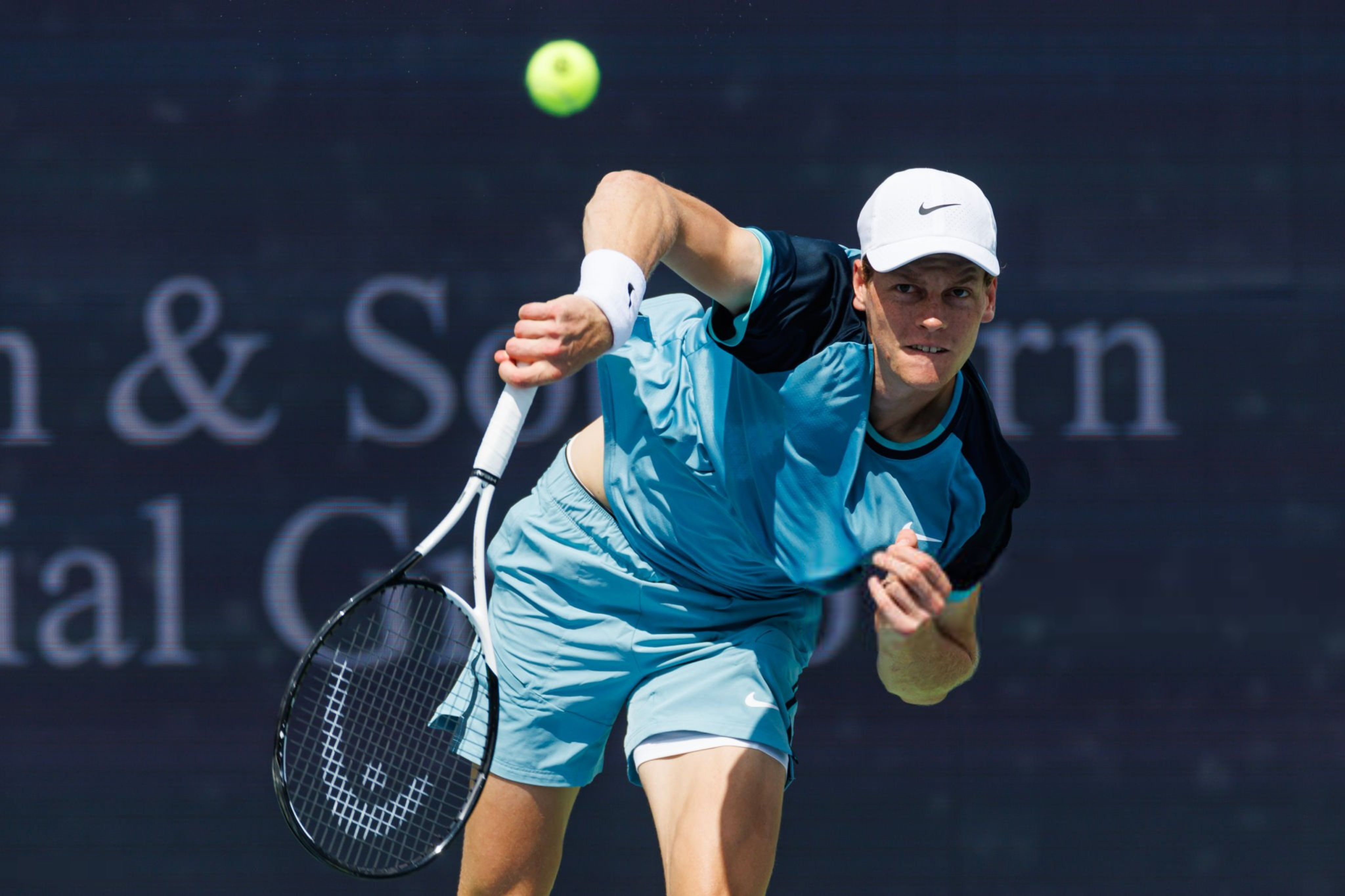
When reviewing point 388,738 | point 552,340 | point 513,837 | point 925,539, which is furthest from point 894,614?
point 388,738

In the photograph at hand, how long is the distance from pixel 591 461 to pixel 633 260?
594 millimetres

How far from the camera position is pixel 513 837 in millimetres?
2357

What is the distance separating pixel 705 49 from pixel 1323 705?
1.66 meters

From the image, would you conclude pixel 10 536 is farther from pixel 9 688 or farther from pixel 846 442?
pixel 846 442

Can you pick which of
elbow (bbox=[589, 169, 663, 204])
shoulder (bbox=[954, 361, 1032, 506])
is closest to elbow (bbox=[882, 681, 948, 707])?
shoulder (bbox=[954, 361, 1032, 506])

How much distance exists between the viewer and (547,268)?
2984mm

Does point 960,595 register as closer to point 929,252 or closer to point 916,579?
point 916,579

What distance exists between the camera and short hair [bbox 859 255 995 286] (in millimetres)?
2000

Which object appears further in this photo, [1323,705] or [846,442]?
[1323,705]

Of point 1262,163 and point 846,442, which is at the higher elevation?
point 1262,163

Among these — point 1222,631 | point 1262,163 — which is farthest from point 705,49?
point 1222,631

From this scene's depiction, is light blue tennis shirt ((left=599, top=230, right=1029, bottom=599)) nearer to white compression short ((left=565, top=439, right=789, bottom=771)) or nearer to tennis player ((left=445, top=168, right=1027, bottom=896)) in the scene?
tennis player ((left=445, top=168, right=1027, bottom=896))

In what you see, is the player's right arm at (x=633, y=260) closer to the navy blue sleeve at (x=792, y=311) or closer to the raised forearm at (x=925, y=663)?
the navy blue sleeve at (x=792, y=311)

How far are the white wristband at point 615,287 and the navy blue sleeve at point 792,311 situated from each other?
0.68 ft
